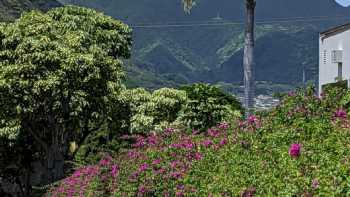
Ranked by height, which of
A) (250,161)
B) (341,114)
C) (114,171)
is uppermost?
(341,114)

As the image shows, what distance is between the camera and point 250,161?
9961 mm

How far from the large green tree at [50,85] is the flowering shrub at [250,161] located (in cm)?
866

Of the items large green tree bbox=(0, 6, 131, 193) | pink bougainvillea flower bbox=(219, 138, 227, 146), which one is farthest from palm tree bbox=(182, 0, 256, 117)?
pink bougainvillea flower bbox=(219, 138, 227, 146)

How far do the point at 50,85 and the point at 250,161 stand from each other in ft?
48.1

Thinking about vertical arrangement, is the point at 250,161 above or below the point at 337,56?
below

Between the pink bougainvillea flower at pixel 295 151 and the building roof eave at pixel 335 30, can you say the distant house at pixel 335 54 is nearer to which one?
the building roof eave at pixel 335 30

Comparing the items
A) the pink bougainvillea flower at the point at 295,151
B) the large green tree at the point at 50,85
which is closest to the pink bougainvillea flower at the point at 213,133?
the pink bougainvillea flower at the point at 295,151

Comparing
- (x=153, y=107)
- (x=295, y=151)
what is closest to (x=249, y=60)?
(x=153, y=107)

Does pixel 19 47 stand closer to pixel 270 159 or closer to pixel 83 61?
pixel 83 61

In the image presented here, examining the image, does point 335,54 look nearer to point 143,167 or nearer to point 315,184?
point 143,167

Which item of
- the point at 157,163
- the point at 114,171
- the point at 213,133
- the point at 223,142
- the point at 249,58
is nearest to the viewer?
the point at 223,142

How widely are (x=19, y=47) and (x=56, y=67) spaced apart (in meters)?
1.74

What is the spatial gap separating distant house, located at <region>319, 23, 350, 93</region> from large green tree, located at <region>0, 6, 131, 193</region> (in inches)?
725

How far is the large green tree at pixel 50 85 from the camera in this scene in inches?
928
